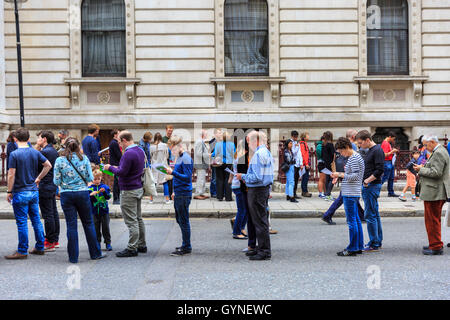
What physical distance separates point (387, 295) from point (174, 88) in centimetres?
1412

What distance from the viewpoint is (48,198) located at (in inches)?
321

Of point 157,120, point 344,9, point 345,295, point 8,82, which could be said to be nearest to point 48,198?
point 345,295

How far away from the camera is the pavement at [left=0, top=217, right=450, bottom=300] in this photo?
5516mm

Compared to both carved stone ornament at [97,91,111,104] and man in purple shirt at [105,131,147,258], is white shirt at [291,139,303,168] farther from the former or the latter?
carved stone ornament at [97,91,111,104]

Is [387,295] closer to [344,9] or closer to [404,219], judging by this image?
[404,219]

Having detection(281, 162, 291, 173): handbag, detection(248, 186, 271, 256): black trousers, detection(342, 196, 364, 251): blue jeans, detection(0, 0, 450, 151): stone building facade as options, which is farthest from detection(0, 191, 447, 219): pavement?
detection(0, 0, 450, 151): stone building facade

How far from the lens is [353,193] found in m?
7.57

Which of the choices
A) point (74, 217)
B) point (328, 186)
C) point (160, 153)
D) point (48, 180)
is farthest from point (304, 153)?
point (74, 217)

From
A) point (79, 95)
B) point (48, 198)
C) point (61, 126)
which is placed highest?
point (79, 95)

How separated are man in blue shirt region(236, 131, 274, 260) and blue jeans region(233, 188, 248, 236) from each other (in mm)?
1083

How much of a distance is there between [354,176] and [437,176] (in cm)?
120

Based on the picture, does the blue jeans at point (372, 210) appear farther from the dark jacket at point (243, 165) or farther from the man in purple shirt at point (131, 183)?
the man in purple shirt at point (131, 183)
